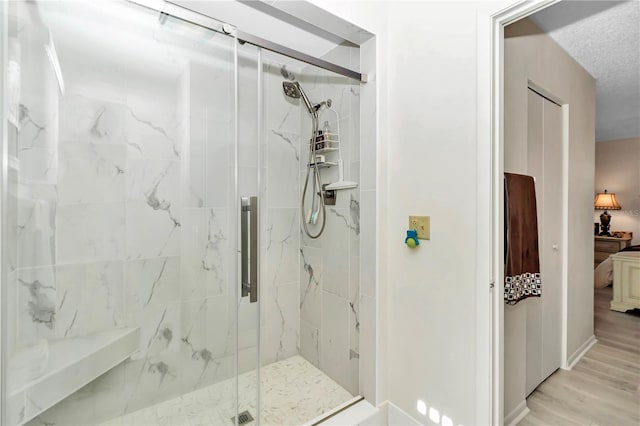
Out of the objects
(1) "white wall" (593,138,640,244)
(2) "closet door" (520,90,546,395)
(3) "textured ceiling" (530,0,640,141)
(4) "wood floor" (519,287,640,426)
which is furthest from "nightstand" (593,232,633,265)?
(2) "closet door" (520,90,546,395)

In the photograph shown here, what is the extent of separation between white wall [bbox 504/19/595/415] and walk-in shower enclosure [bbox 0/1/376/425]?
1420 millimetres

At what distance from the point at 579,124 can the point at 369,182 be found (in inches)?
84.1

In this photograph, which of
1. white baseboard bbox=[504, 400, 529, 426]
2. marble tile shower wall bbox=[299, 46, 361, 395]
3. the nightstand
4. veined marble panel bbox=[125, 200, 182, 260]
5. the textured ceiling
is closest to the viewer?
veined marble panel bbox=[125, 200, 182, 260]

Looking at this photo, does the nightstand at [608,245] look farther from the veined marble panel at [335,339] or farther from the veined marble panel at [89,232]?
the veined marble panel at [89,232]

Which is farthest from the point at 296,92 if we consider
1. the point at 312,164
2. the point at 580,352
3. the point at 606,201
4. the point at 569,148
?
the point at 606,201

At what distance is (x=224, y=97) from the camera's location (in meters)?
1.37

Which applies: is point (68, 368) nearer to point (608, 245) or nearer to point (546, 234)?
point (546, 234)

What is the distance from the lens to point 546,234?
2238mm

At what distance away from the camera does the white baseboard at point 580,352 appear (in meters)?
2.39

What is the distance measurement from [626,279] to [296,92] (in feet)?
12.7

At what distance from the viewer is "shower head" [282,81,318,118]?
2283 millimetres

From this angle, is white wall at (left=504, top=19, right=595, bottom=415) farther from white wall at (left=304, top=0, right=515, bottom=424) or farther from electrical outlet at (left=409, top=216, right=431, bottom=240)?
electrical outlet at (left=409, top=216, right=431, bottom=240)

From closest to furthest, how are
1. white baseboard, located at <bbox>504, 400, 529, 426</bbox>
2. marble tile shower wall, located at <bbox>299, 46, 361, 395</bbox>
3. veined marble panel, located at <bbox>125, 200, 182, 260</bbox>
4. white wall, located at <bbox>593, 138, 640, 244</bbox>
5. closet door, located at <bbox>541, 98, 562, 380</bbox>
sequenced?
veined marble panel, located at <bbox>125, 200, 182, 260</bbox> → white baseboard, located at <bbox>504, 400, 529, 426</bbox> → marble tile shower wall, located at <bbox>299, 46, 361, 395</bbox> → closet door, located at <bbox>541, 98, 562, 380</bbox> → white wall, located at <bbox>593, 138, 640, 244</bbox>

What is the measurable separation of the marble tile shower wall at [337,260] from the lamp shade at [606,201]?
130 inches
